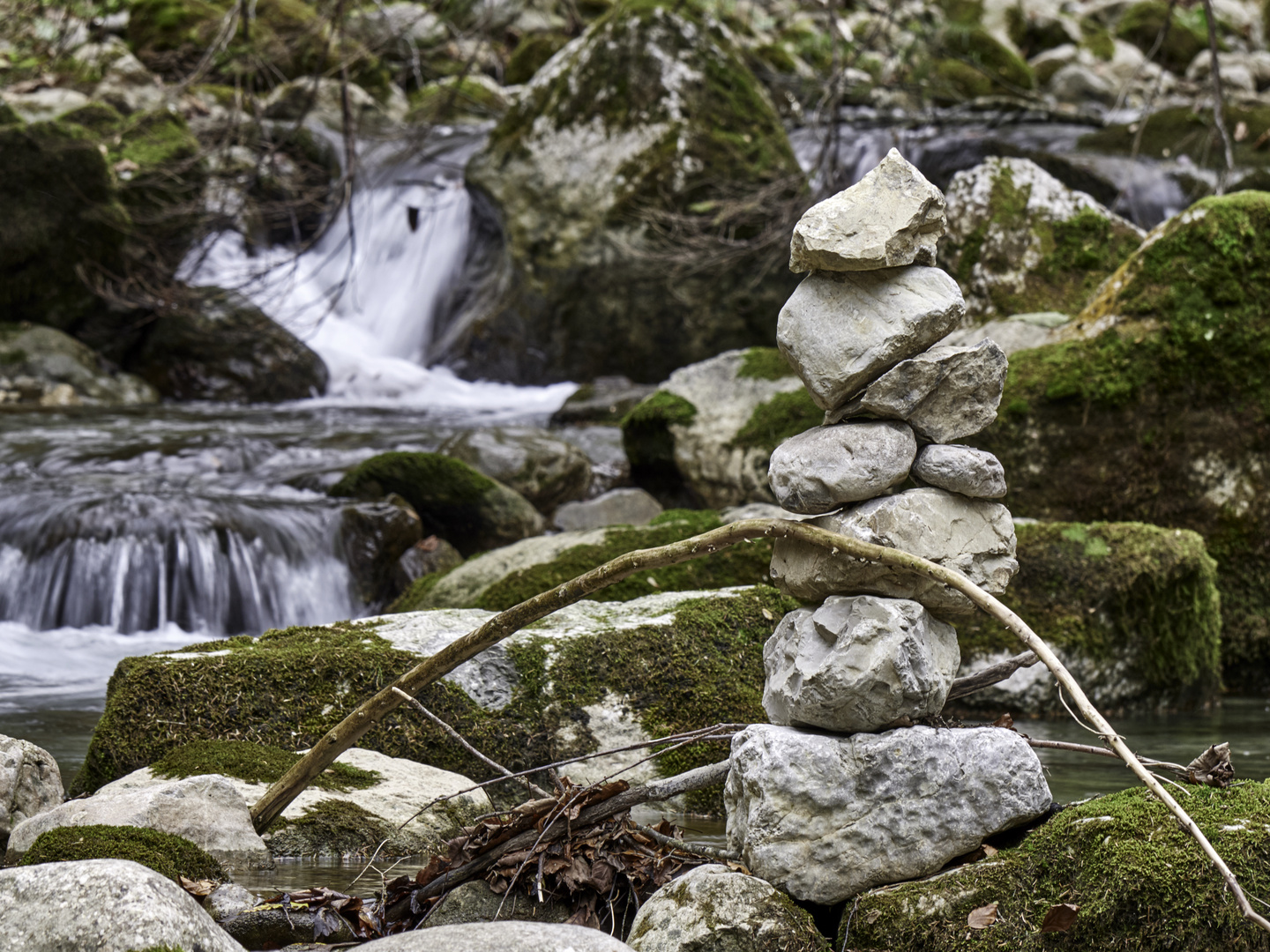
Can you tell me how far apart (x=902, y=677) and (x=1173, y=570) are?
4.55 m

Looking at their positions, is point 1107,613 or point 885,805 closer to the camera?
point 885,805

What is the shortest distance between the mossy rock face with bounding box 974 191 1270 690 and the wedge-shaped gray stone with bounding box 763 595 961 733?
16.3 ft

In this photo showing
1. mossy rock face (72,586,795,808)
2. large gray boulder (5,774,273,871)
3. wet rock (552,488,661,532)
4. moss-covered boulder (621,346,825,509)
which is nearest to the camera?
large gray boulder (5,774,273,871)

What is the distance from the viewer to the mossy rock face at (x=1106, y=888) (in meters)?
2.45

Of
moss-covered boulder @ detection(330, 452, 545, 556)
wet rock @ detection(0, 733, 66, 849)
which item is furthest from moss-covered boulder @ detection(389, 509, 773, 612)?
moss-covered boulder @ detection(330, 452, 545, 556)

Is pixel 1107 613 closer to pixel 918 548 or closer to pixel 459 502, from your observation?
pixel 918 548

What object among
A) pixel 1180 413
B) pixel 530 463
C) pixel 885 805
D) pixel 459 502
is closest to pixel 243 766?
pixel 885 805

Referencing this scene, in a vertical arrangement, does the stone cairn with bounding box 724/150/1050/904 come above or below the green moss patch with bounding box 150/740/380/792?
above

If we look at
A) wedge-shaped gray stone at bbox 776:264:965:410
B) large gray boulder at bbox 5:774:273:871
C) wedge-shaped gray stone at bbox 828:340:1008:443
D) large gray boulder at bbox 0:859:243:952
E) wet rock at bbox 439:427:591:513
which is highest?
wedge-shaped gray stone at bbox 776:264:965:410

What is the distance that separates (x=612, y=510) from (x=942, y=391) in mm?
6965

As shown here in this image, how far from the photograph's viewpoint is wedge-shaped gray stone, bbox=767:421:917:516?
9.43 ft

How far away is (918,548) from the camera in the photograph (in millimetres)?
2842

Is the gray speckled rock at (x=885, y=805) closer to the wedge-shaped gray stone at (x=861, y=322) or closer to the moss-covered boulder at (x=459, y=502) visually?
the wedge-shaped gray stone at (x=861, y=322)

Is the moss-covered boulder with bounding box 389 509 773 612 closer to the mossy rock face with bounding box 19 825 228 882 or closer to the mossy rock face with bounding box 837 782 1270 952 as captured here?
the mossy rock face with bounding box 19 825 228 882
